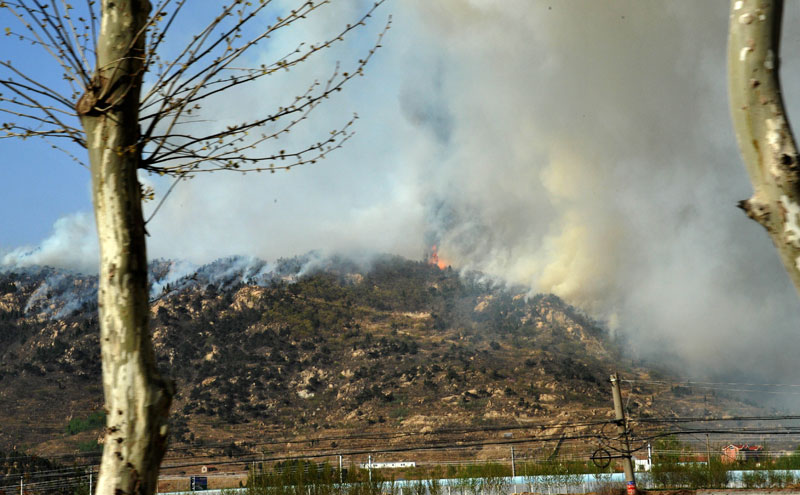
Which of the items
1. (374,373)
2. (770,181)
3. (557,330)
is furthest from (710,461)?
(557,330)

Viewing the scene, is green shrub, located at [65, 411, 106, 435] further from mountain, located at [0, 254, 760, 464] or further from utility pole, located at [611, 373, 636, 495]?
utility pole, located at [611, 373, 636, 495]

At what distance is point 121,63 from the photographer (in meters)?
4.33

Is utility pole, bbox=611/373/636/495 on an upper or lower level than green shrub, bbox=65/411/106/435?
lower

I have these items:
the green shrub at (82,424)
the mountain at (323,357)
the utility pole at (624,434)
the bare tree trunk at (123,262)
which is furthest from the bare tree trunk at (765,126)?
the green shrub at (82,424)

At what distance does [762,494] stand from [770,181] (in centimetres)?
1916

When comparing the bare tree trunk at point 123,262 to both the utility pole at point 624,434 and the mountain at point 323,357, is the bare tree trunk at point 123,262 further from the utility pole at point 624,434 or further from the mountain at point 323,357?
the mountain at point 323,357

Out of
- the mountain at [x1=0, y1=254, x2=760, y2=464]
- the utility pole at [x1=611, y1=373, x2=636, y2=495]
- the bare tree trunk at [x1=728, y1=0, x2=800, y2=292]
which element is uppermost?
the mountain at [x1=0, y1=254, x2=760, y2=464]

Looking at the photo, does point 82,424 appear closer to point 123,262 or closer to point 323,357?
point 323,357

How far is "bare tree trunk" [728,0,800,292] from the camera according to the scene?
282cm

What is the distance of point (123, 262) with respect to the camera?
3977 mm

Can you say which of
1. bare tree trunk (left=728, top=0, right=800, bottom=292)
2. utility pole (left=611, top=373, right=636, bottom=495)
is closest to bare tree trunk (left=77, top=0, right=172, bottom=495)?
bare tree trunk (left=728, top=0, right=800, bottom=292)

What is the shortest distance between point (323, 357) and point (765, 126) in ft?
236

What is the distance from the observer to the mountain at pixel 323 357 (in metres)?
60.6

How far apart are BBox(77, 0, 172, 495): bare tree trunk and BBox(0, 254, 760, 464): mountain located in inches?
2025
